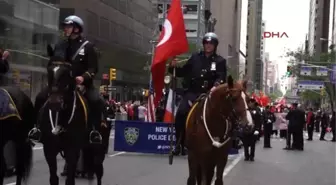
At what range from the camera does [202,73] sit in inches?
404

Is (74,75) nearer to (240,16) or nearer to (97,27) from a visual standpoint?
(97,27)

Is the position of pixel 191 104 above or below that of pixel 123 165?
above

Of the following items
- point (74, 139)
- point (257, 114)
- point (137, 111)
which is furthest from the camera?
point (137, 111)

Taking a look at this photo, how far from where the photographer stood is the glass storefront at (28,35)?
146ft

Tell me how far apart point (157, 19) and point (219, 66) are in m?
95.7

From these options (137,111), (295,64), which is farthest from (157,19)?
(137,111)

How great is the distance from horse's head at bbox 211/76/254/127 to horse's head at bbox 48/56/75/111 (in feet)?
6.62

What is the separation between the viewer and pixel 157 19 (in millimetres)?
105250

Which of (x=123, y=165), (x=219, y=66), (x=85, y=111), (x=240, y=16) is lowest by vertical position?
(x=123, y=165)

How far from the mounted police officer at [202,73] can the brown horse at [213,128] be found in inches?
22.4

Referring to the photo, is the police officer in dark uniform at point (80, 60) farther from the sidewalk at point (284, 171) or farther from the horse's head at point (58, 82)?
the sidewalk at point (284, 171)

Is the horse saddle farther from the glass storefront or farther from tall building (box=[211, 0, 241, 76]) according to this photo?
tall building (box=[211, 0, 241, 76])

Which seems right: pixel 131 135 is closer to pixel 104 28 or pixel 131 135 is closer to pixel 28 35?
pixel 28 35

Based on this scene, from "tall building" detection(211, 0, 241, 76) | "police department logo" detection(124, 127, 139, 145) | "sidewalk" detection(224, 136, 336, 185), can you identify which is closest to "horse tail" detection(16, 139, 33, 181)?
"sidewalk" detection(224, 136, 336, 185)
